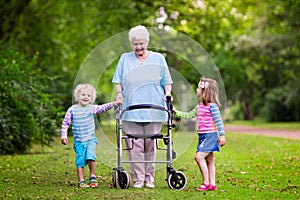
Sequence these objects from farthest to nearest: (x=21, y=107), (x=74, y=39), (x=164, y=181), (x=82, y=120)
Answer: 1. (x=74, y=39)
2. (x=21, y=107)
3. (x=164, y=181)
4. (x=82, y=120)

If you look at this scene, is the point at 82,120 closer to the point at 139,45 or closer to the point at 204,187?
the point at 139,45

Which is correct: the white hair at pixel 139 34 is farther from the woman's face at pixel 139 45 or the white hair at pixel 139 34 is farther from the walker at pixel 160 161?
the walker at pixel 160 161

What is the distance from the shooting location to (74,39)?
26.6 m

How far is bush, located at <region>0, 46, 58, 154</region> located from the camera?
46.2 feet

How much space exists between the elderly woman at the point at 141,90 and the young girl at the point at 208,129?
1.68 ft

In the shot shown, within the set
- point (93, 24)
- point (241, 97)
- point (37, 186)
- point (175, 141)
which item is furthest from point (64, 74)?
point (241, 97)

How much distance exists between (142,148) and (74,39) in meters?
18.7

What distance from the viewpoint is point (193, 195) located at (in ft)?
24.8

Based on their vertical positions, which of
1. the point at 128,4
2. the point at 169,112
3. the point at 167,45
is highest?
the point at 128,4

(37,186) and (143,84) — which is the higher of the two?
(143,84)

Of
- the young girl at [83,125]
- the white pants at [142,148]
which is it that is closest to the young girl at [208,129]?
the white pants at [142,148]

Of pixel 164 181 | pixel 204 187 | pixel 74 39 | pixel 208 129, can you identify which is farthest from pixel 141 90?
pixel 74 39

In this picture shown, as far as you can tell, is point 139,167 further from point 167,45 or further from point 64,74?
point 64,74

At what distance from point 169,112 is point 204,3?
62.8 feet
